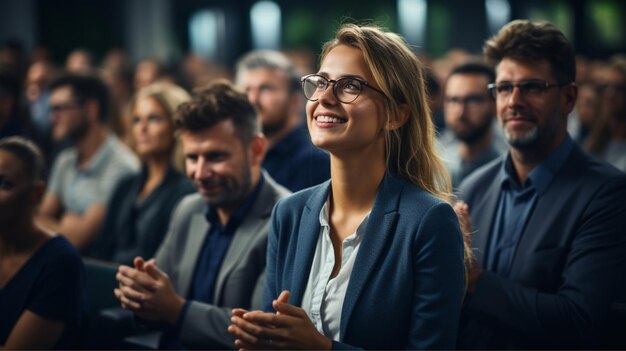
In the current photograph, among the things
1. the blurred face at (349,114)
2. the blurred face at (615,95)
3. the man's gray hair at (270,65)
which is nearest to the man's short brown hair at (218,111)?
the blurred face at (349,114)

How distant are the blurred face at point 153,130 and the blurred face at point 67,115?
2.62 ft

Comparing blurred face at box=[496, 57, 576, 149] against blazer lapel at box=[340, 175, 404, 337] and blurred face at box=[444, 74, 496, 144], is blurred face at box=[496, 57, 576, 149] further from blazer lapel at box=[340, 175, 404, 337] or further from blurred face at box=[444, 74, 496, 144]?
blurred face at box=[444, 74, 496, 144]

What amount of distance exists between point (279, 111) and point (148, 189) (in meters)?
0.87

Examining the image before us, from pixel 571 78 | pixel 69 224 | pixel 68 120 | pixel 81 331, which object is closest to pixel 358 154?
pixel 571 78

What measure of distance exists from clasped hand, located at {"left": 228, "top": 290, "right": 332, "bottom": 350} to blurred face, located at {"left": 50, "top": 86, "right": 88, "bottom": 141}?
3.38 meters

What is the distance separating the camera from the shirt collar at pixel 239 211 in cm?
274

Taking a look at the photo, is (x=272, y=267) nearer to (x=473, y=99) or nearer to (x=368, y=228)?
(x=368, y=228)

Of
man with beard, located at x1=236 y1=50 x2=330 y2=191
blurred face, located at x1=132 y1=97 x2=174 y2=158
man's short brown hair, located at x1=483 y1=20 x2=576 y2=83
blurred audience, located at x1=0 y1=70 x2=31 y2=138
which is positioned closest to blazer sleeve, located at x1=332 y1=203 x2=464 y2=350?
man's short brown hair, located at x1=483 y1=20 x2=576 y2=83

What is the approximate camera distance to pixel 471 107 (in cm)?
436

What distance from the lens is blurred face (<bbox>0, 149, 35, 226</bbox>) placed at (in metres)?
2.71

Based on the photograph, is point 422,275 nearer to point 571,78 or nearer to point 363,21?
point 363,21

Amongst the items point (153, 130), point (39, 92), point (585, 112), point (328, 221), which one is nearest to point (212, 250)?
point (328, 221)

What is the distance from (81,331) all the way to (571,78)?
1948 mm

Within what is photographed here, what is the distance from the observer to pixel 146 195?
159 inches
